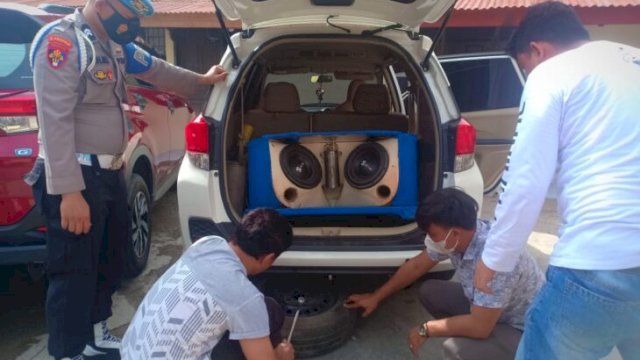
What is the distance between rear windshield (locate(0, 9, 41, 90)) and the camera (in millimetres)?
2891

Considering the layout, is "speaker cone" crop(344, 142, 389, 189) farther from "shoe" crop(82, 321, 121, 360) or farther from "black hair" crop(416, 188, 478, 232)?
"shoe" crop(82, 321, 121, 360)

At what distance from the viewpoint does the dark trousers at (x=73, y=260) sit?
2350mm

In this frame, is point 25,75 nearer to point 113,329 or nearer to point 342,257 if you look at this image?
point 113,329

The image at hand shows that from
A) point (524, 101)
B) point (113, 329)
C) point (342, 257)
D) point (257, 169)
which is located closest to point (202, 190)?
point (257, 169)

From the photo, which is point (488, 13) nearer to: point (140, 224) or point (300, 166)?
point (300, 166)

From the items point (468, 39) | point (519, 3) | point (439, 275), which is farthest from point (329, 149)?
point (468, 39)

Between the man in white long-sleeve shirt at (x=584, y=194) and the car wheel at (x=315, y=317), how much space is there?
132cm

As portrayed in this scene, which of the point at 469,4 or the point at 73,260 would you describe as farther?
the point at 469,4

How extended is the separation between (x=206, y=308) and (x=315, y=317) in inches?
42.6

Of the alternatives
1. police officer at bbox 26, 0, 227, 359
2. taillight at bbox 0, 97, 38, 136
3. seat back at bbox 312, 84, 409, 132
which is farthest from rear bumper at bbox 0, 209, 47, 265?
seat back at bbox 312, 84, 409, 132

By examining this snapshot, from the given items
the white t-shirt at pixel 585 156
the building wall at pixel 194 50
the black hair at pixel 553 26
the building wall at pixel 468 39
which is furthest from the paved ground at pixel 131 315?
the building wall at pixel 194 50

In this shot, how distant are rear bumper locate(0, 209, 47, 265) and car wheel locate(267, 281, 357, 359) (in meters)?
1.22

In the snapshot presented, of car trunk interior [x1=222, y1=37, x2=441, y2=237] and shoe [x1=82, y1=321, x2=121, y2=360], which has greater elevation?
car trunk interior [x1=222, y1=37, x2=441, y2=237]

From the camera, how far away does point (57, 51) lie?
86.7 inches
